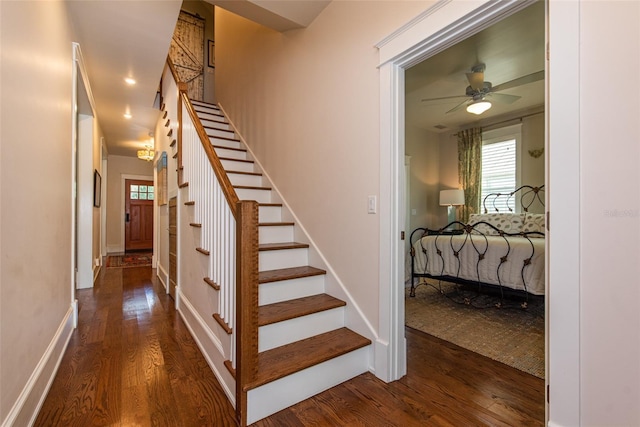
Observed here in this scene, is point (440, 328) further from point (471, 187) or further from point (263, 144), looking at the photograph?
point (471, 187)

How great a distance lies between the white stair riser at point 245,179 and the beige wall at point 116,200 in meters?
6.65

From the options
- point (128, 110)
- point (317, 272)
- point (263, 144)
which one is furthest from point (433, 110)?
point (128, 110)

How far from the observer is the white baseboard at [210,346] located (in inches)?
67.5

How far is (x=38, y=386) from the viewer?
5.21ft

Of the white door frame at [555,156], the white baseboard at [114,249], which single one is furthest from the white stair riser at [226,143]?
the white baseboard at [114,249]

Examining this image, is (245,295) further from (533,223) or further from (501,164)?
(501,164)

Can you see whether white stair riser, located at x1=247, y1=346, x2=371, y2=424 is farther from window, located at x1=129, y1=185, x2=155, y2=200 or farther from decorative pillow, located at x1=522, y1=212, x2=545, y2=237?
window, located at x1=129, y1=185, x2=155, y2=200

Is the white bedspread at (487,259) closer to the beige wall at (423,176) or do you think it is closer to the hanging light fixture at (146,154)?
the beige wall at (423,176)

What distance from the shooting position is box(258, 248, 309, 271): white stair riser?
7.96 ft

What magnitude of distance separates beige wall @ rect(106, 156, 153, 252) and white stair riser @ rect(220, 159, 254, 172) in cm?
630

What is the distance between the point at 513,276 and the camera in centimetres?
299

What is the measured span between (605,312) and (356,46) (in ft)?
6.87

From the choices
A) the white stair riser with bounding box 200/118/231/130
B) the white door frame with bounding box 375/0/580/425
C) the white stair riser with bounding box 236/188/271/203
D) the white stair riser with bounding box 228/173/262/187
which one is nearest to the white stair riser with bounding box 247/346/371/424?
the white door frame with bounding box 375/0/580/425

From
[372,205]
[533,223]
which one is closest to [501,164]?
[533,223]
